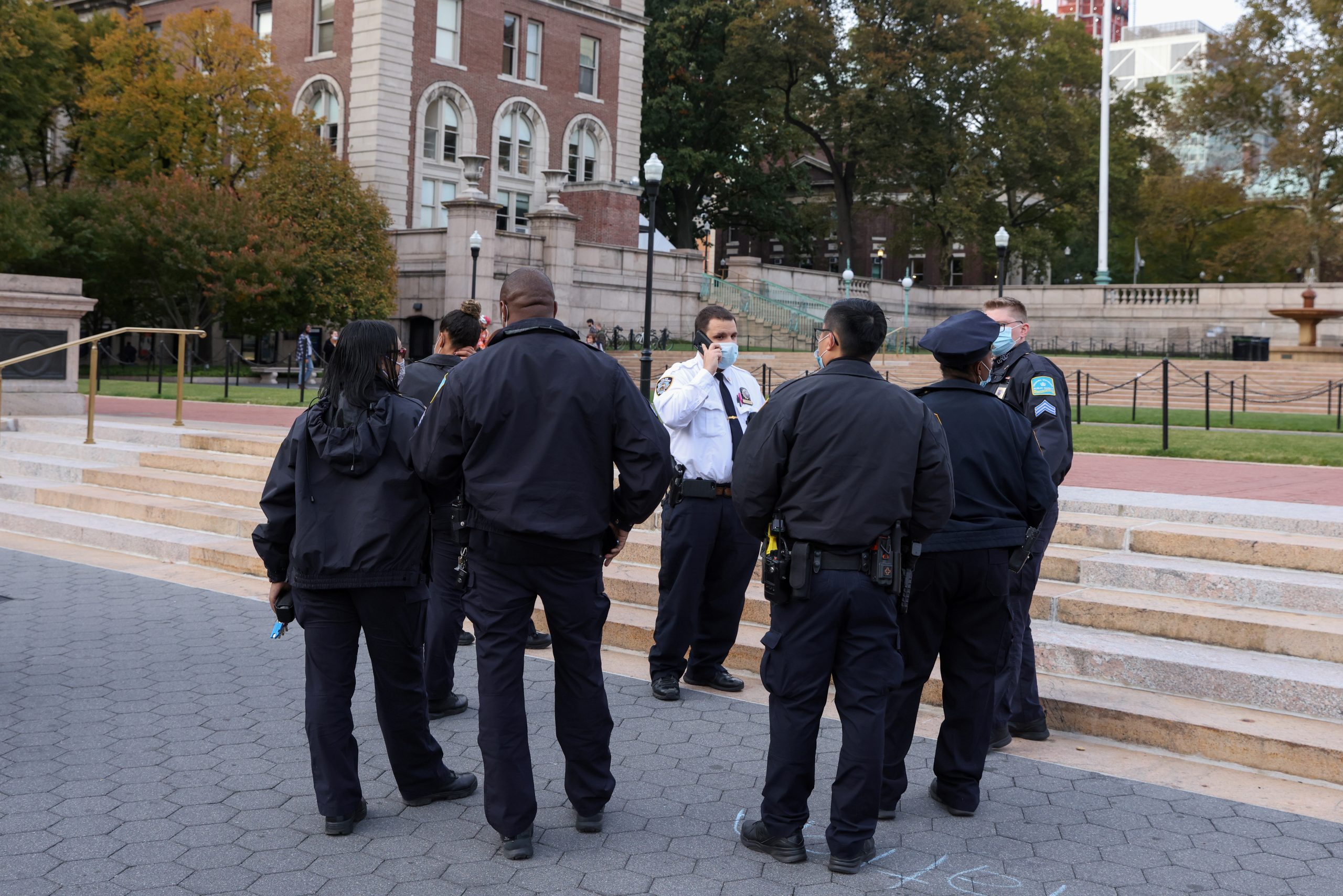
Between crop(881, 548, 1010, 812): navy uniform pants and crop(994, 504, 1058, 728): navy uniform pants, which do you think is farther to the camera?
crop(994, 504, 1058, 728): navy uniform pants

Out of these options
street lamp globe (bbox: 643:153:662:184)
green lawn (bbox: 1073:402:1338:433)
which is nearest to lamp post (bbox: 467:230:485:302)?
street lamp globe (bbox: 643:153:662:184)

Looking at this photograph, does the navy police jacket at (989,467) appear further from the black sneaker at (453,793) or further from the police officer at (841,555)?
the black sneaker at (453,793)

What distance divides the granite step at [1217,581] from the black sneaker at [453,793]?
4608 millimetres

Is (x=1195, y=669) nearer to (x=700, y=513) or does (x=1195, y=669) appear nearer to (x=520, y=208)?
(x=700, y=513)

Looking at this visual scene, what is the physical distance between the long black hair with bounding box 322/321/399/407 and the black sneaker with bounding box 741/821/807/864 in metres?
2.28

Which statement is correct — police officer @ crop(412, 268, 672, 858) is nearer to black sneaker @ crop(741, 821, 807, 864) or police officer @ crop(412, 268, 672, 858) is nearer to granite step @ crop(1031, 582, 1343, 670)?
black sneaker @ crop(741, 821, 807, 864)

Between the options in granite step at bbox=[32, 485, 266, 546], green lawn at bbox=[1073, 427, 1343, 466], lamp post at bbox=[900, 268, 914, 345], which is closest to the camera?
granite step at bbox=[32, 485, 266, 546]

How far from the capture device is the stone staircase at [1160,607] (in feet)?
20.5

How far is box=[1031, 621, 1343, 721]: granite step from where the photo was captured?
6.33 meters

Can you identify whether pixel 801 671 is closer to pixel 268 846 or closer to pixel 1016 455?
pixel 1016 455

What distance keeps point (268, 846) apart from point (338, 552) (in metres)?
1.16

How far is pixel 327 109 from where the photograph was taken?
43.9 meters

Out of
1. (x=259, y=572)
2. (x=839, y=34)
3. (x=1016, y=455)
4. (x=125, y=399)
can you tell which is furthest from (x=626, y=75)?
(x=1016, y=455)

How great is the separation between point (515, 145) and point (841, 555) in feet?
145
